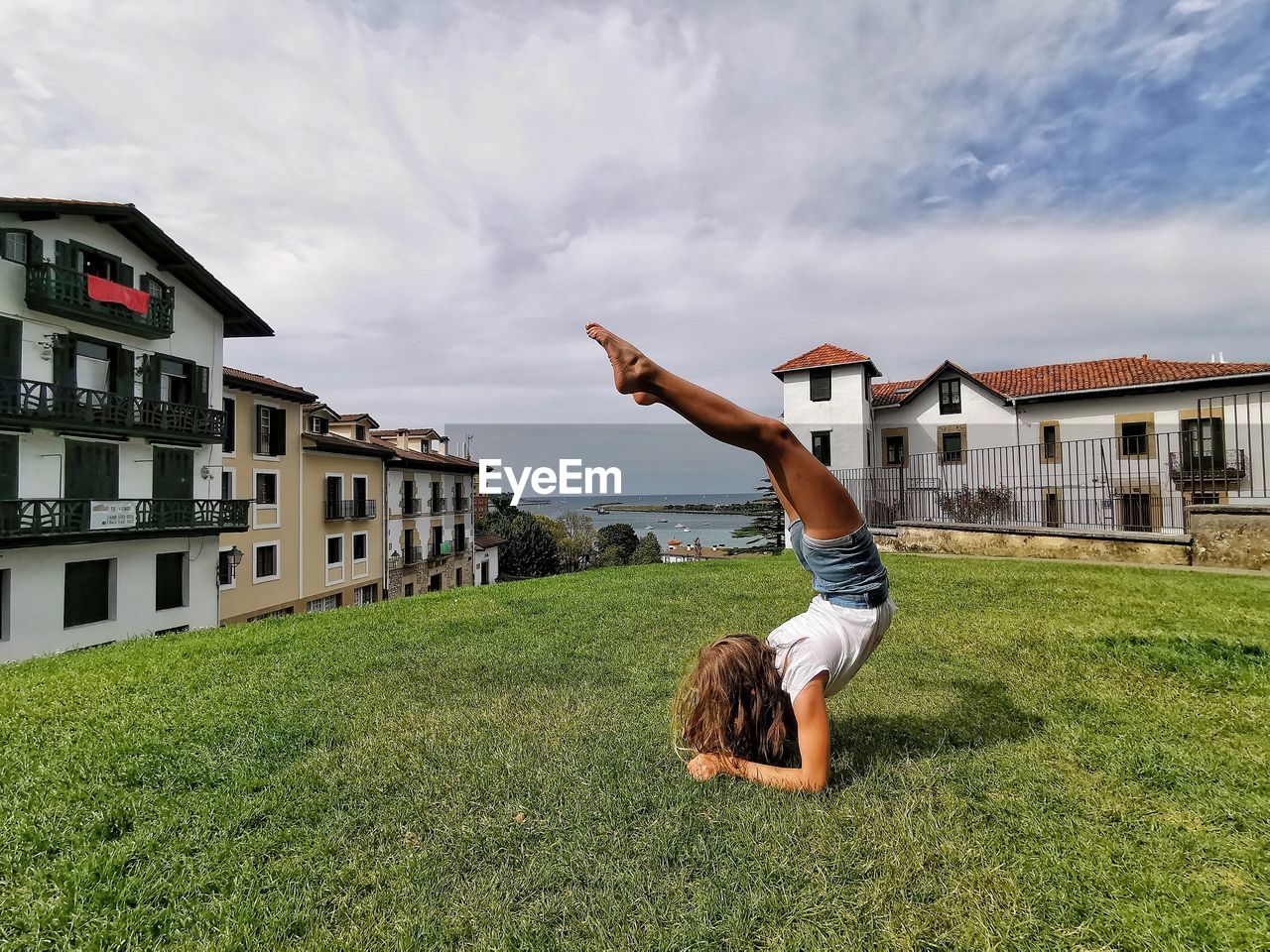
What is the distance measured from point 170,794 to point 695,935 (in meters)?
2.70

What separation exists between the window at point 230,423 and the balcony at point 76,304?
417cm

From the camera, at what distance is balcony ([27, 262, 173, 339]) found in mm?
15016

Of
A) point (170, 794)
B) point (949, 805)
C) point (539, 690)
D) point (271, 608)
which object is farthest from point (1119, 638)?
point (271, 608)

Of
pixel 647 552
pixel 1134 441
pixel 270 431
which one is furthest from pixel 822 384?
pixel 647 552

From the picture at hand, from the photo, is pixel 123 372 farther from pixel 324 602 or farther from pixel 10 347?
pixel 324 602

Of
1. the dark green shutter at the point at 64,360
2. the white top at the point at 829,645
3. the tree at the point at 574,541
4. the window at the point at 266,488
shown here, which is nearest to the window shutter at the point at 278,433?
the window at the point at 266,488

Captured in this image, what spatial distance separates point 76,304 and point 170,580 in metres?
8.87

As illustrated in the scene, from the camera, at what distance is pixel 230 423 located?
2180cm

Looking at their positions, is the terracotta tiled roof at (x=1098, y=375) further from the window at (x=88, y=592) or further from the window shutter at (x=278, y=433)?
the window at (x=88, y=592)

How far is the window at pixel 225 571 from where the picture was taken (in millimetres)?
20938

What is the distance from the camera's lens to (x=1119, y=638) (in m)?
4.79

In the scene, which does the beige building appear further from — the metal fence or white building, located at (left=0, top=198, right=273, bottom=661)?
the metal fence

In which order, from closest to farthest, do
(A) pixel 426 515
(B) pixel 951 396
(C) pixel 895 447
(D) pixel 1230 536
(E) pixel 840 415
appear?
1. (D) pixel 1230 536
2. (E) pixel 840 415
3. (B) pixel 951 396
4. (C) pixel 895 447
5. (A) pixel 426 515

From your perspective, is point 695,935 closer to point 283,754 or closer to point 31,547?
point 283,754
